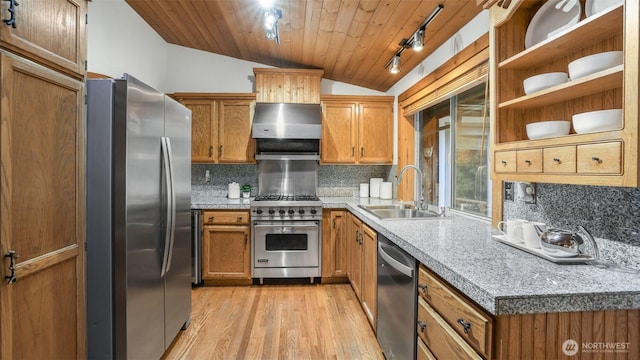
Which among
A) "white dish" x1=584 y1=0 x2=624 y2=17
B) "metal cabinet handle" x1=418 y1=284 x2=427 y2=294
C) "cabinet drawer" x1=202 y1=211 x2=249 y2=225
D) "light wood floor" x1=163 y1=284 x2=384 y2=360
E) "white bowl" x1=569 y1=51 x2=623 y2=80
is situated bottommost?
"light wood floor" x1=163 y1=284 x2=384 y2=360

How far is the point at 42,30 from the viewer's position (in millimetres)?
1221

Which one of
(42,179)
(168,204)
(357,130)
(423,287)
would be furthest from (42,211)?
(357,130)

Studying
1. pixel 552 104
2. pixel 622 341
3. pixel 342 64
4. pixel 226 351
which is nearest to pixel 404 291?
pixel 622 341

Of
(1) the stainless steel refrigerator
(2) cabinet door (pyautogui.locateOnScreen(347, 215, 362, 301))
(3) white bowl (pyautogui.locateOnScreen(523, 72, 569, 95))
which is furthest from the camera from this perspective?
(2) cabinet door (pyautogui.locateOnScreen(347, 215, 362, 301))

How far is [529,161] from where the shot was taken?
135 cm

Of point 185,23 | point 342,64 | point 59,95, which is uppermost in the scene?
point 185,23

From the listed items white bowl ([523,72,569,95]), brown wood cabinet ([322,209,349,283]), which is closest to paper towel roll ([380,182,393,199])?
brown wood cabinet ([322,209,349,283])

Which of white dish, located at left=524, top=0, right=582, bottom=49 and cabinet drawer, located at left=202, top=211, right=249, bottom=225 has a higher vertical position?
white dish, located at left=524, top=0, right=582, bottom=49

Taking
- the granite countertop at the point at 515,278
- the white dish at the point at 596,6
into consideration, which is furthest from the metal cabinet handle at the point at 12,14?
the white dish at the point at 596,6

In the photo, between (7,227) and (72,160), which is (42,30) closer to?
(72,160)

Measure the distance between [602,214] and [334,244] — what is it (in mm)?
2458

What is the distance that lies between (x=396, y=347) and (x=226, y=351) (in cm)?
122

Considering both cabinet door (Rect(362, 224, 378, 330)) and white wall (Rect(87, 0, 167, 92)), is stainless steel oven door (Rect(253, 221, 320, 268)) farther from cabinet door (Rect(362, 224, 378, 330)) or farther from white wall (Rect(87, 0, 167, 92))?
white wall (Rect(87, 0, 167, 92))

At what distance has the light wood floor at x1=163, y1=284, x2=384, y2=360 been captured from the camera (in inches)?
84.6
